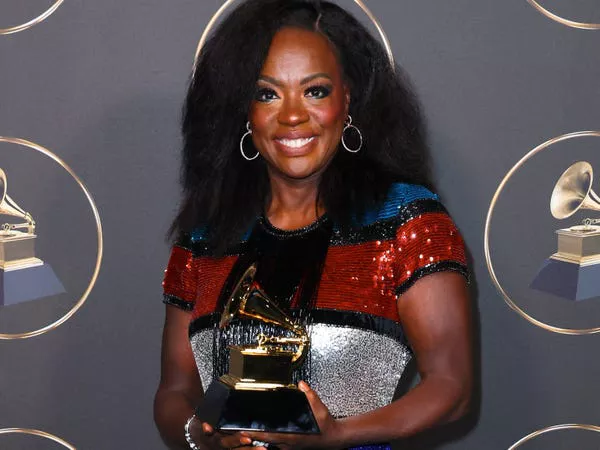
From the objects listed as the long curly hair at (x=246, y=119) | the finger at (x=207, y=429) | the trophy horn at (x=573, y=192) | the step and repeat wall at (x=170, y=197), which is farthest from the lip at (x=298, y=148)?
the trophy horn at (x=573, y=192)

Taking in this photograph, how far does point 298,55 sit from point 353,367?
61 centimetres

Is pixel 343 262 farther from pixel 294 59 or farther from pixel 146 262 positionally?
pixel 146 262

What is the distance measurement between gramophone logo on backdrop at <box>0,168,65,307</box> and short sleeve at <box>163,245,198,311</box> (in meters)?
0.56

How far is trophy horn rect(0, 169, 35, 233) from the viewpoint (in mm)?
2580

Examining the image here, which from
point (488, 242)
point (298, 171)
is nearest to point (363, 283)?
point (298, 171)

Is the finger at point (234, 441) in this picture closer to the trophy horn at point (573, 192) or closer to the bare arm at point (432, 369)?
the bare arm at point (432, 369)

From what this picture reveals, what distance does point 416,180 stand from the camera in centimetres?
200

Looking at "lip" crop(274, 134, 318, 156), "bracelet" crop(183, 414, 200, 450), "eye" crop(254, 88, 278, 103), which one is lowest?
"bracelet" crop(183, 414, 200, 450)

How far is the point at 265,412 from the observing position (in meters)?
1.74

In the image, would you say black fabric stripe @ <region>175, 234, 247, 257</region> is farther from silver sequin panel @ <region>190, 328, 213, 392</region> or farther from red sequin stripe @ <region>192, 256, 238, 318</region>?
silver sequin panel @ <region>190, 328, 213, 392</region>

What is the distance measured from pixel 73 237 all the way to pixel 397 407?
1.14 meters

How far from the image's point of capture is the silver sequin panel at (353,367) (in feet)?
6.18

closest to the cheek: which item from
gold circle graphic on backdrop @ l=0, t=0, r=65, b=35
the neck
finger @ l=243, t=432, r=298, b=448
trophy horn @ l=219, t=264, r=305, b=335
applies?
the neck

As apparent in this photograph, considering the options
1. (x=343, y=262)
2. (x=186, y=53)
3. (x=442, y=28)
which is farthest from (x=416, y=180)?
A: (x=186, y=53)
